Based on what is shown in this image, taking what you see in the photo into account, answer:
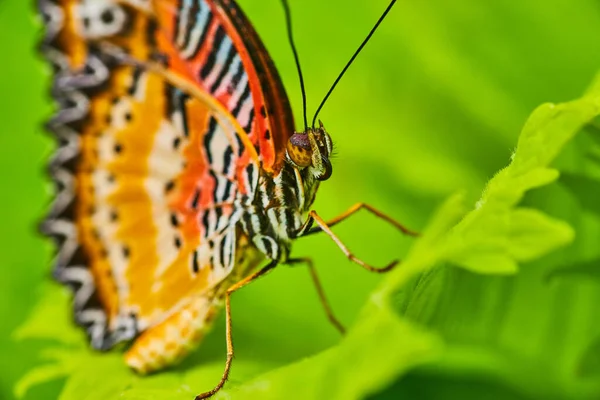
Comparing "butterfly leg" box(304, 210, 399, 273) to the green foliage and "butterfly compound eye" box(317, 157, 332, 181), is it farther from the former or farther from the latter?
the green foliage

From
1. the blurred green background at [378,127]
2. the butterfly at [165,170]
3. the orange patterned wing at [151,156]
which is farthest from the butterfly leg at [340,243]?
the blurred green background at [378,127]

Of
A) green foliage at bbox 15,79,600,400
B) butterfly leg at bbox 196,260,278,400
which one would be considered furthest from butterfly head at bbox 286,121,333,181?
green foliage at bbox 15,79,600,400

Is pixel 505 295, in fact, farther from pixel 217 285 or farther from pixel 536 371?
pixel 217 285

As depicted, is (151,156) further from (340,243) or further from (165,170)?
(340,243)

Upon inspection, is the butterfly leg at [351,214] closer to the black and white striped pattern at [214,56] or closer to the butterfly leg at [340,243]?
the butterfly leg at [340,243]

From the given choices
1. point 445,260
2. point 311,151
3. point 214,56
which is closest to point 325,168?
point 311,151

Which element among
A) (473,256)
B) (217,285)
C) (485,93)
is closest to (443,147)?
(485,93)
